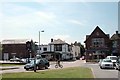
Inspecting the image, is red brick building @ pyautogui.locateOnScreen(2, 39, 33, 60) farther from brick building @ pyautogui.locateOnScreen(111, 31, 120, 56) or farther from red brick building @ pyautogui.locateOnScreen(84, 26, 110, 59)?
brick building @ pyautogui.locateOnScreen(111, 31, 120, 56)

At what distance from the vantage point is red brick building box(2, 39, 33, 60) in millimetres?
106875

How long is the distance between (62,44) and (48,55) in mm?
9143

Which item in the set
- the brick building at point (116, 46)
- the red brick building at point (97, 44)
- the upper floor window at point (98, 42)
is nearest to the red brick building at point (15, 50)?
the red brick building at point (97, 44)

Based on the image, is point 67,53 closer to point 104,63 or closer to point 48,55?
point 48,55

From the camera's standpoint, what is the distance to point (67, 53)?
4850 inches

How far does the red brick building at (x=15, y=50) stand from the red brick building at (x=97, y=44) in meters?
23.6

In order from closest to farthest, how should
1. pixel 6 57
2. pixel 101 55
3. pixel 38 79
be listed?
pixel 38 79, pixel 101 55, pixel 6 57

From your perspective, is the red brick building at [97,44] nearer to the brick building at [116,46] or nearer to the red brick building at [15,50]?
the brick building at [116,46]

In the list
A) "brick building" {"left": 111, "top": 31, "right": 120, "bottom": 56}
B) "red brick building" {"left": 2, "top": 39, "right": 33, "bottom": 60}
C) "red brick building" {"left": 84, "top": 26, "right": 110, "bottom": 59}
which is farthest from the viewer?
"red brick building" {"left": 2, "top": 39, "right": 33, "bottom": 60}

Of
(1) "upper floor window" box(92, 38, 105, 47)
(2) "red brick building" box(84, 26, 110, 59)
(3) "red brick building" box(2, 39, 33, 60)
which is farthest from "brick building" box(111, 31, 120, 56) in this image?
(3) "red brick building" box(2, 39, 33, 60)

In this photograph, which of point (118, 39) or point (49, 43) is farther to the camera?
point (49, 43)

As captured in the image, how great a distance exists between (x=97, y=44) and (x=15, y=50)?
99.5 ft

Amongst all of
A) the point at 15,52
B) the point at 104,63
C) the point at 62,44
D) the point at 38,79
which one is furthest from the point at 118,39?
the point at 38,79

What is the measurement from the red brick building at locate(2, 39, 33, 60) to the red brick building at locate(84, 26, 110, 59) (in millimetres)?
23591
